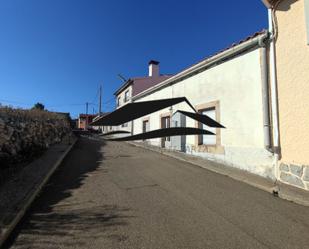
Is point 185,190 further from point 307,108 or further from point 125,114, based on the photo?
point 125,114

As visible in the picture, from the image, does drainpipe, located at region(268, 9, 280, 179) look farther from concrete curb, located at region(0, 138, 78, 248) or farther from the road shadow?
concrete curb, located at region(0, 138, 78, 248)

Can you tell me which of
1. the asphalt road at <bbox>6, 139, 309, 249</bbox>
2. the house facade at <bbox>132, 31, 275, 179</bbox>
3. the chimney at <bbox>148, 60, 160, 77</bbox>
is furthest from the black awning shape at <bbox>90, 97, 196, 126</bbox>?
the chimney at <bbox>148, 60, 160, 77</bbox>

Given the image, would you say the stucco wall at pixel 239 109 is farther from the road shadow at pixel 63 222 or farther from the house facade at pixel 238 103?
the road shadow at pixel 63 222

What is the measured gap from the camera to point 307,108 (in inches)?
276

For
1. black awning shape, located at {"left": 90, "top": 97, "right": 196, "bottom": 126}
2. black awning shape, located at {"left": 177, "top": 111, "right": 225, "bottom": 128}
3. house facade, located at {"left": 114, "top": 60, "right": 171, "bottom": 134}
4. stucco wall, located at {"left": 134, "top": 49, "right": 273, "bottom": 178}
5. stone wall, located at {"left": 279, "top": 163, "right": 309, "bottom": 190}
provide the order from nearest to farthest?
black awning shape, located at {"left": 90, "top": 97, "right": 196, "bottom": 126}
black awning shape, located at {"left": 177, "top": 111, "right": 225, "bottom": 128}
stone wall, located at {"left": 279, "top": 163, "right": 309, "bottom": 190}
stucco wall, located at {"left": 134, "top": 49, "right": 273, "bottom": 178}
house facade, located at {"left": 114, "top": 60, "right": 171, "bottom": 134}

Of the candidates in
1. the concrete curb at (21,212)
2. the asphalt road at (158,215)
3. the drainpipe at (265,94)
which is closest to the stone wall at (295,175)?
the drainpipe at (265,94)

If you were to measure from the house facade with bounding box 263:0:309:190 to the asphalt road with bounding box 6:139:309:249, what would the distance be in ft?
4.05

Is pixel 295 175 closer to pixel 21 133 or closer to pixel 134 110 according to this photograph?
pixel 134 110

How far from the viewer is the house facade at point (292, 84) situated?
7102 mm

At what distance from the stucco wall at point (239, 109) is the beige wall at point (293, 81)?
0.76 metres

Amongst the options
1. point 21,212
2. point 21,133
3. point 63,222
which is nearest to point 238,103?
point 63,222

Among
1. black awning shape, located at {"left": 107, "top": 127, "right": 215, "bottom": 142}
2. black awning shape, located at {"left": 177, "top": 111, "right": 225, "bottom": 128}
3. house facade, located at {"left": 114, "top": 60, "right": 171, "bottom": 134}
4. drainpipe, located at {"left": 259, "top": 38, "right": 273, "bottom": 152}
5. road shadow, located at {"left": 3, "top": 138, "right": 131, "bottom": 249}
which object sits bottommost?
road shadow, located at {"left": 3, "top": 138, "right": 131, "bottom": 249}

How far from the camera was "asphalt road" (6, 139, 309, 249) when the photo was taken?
4.42m

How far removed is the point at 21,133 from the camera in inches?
417
